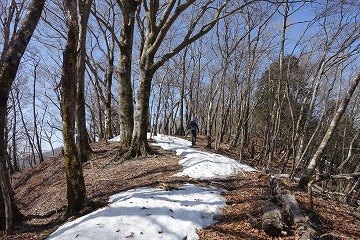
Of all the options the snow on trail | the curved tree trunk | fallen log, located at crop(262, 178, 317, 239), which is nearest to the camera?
fallen log, located at crop(262, 178, 317, 239)

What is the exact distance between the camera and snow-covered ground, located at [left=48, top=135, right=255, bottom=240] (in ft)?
12.8

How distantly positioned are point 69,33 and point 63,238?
3.57 metres

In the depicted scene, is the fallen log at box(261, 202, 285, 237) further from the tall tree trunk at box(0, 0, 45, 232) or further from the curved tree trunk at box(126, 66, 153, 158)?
the curved tree trunk at box(126, 66, 153, 158)

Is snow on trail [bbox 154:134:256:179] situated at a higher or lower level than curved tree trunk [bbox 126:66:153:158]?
lower

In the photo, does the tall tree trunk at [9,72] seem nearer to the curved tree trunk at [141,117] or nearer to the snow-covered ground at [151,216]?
the snow-covered ground at [151,216]

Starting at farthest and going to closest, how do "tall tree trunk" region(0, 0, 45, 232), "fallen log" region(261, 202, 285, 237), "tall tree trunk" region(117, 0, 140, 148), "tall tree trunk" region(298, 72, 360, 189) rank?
"tall tree trunk" region(117, 0, 140, 148) → "tall tree trunk" region(298, 72, 360, 189) → "tall tree trunk" region(0, 0, 45, 232) → "fallen log" region(261, 202, 285, 237)

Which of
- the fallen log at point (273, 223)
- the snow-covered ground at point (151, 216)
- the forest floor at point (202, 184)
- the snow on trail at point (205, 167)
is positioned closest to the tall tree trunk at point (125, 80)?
the forest floor at point (202, 184)

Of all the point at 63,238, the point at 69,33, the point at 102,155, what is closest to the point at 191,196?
the point at 63,238

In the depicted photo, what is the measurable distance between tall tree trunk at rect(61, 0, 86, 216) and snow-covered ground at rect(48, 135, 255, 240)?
0.60 meters

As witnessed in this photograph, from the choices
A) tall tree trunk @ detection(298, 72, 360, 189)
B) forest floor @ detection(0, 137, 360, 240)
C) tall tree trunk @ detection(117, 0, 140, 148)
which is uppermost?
tall tree trunk @ detection(117, 0, 140, 148)

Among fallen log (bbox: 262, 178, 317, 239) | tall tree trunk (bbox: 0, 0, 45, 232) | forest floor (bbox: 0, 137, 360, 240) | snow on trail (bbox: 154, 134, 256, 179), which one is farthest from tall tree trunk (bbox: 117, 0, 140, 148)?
fallen log (bbox: 262, 178, 317, 239)

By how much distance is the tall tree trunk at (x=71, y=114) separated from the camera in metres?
4.81

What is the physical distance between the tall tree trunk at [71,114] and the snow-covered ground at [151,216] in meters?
0.60

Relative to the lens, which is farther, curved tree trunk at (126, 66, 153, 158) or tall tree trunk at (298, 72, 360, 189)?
curved tree trunk at (126, 66, 153, 158)
